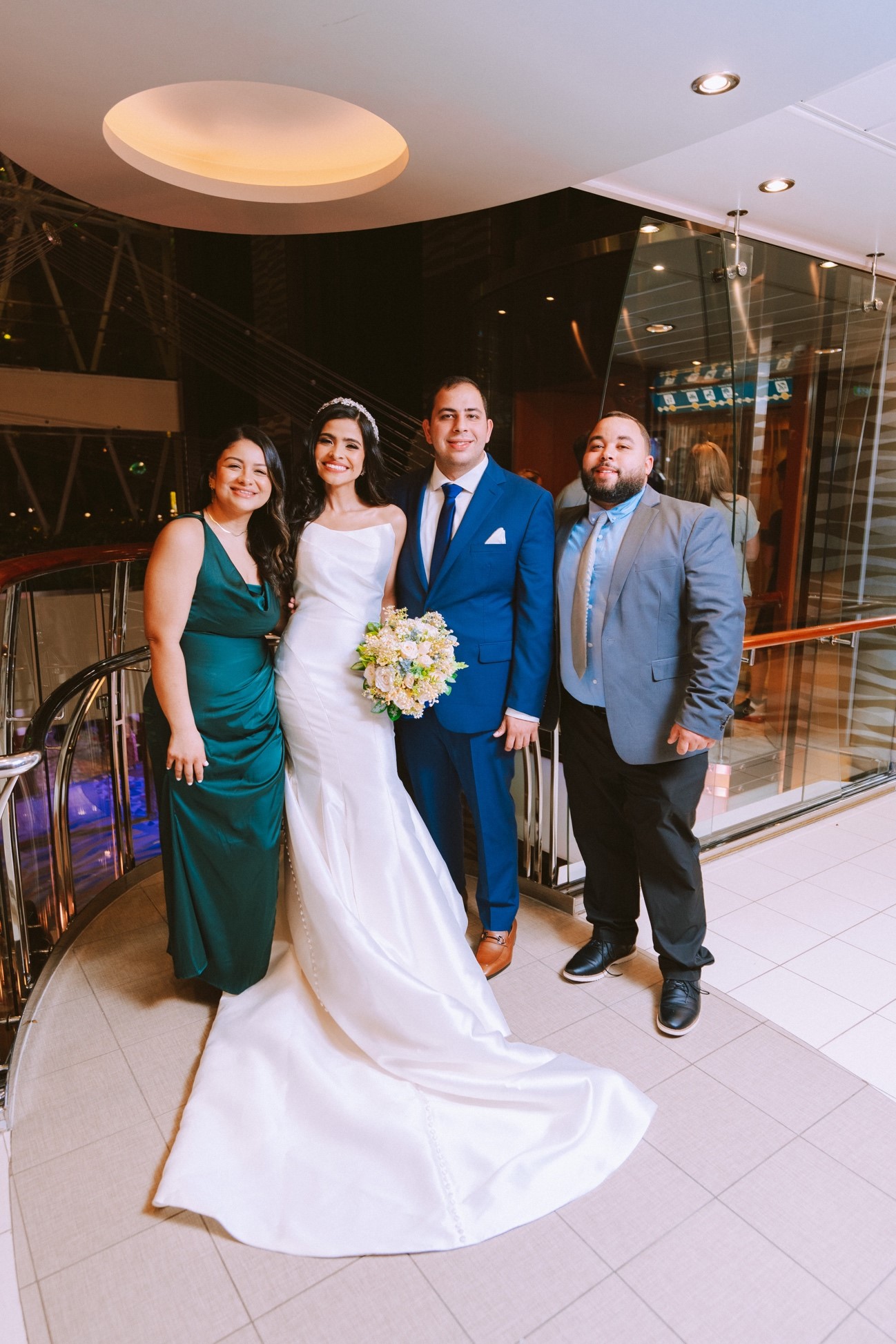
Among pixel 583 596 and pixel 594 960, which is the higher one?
pixel 583 596

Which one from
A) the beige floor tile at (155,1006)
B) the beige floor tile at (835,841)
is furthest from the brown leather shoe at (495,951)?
the beige floor tile at (835,841)

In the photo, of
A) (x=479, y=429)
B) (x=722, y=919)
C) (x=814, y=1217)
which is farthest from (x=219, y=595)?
(x=722, y=919)

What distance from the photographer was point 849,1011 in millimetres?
2719

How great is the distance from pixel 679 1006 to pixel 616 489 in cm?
165

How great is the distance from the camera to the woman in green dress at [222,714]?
2.38 m

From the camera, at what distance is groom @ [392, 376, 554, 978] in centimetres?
260

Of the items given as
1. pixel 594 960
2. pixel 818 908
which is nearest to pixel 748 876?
pixel 818 908

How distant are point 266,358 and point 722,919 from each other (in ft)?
24.1

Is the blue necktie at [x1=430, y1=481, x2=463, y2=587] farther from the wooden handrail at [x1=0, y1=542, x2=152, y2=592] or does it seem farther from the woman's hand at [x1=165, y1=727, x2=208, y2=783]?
the wooden handrail at [x1=0, y1=542, x2=152, y2=592]

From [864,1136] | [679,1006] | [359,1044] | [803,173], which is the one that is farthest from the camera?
[803,173]

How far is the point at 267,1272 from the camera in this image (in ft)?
5.62

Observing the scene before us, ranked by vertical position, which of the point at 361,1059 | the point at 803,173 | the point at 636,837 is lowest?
the point at 361,1059

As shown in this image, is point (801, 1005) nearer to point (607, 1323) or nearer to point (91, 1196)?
point (607, 1323)

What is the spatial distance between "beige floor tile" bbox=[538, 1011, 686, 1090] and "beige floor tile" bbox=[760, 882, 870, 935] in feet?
3.89
